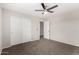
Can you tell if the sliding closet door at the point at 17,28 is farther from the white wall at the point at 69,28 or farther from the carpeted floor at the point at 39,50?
the white wall at the point at 69,28

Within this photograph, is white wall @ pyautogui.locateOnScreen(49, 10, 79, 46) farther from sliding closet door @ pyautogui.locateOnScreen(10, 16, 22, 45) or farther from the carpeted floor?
sliding closet door @ pyautogui.locateOnScreen(10, 16, 22, 45)

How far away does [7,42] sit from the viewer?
205cm

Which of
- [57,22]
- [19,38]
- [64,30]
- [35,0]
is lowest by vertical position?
[19,38]

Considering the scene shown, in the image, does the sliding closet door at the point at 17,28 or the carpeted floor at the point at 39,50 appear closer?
the carpeted floor at the point at 39,50

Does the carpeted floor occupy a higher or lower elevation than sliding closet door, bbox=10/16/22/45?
lower

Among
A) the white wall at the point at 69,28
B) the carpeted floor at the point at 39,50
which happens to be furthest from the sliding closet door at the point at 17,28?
the white wall at the point at 69,28

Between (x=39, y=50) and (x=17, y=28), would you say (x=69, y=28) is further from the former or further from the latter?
(x=17, y=28)

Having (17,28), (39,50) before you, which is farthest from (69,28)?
(17,28)

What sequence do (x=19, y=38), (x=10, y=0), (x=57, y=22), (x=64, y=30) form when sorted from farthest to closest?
1. (x=57, y=22)
2. (x=64, y=30)
3. (x=19, y=38)
4. (x=10, y=0)

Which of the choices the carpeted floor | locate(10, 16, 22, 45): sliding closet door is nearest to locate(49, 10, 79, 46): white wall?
the carpeted floor

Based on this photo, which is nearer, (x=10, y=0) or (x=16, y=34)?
(x=10, y=0)
